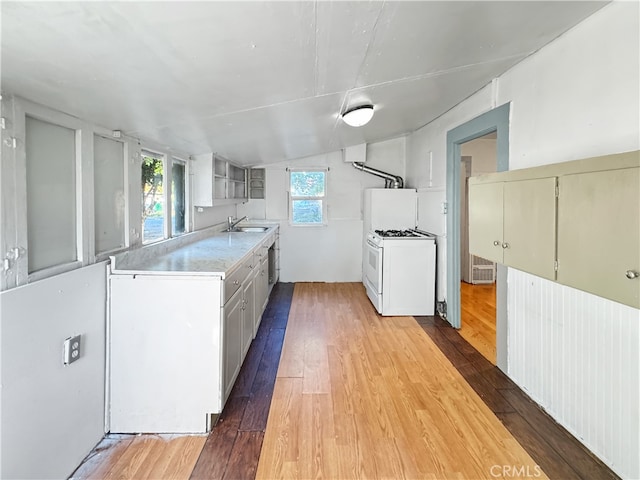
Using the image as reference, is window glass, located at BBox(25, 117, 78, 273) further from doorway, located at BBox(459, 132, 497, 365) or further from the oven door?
doorway, located at BBox(459, 132, 497, 365)

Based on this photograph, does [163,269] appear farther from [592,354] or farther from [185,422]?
[592,354]

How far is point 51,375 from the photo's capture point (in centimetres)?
167

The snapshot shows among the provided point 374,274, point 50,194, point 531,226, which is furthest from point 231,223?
point 531,226

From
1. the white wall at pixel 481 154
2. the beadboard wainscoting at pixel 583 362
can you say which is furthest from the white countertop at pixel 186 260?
the white wall at pixel 481 154

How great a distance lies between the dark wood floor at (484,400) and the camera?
1.84 metres

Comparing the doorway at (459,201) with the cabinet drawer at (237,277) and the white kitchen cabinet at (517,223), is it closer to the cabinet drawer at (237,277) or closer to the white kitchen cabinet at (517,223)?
the white kitchen cabinet at (517,223)

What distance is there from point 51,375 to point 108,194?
3.60 feet

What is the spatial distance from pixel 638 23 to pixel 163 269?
8.95 feet

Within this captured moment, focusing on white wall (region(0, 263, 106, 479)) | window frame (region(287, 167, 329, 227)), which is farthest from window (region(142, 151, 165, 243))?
window frame (region(287, 167, 329, 227))

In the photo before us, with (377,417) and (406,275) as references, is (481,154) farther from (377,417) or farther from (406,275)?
(377,417)

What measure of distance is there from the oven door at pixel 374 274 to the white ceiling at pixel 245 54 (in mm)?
1980

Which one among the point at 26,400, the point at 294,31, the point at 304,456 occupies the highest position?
the point at 294,31

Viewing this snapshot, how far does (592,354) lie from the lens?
190cm

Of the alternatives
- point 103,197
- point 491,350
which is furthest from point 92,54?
point 491,350
